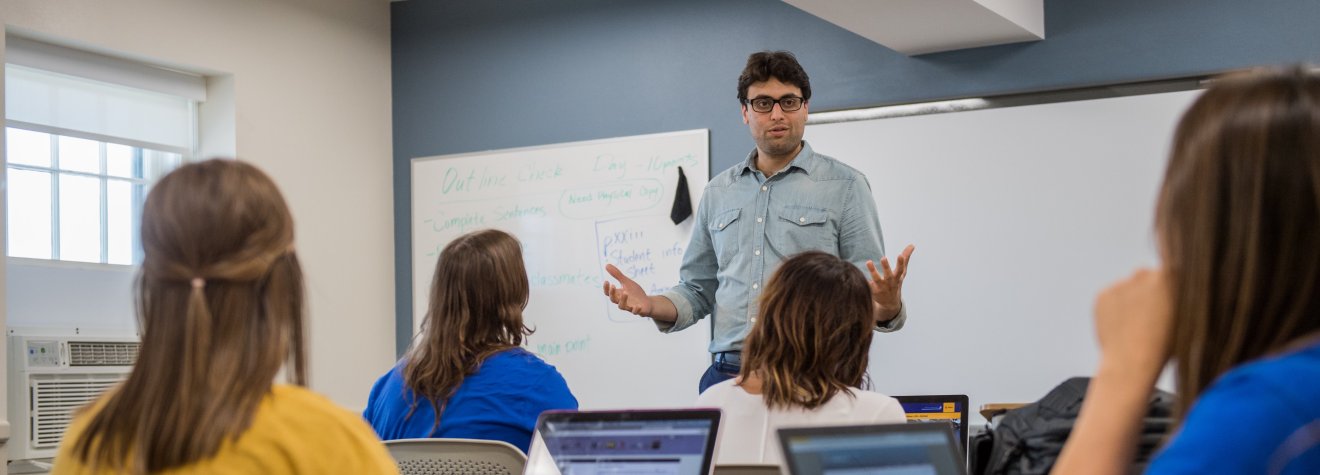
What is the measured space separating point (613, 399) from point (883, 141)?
1.53 metres

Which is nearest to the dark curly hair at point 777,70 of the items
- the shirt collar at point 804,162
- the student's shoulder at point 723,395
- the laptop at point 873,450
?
the shirt collar at point 804,162

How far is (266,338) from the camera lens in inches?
51.7

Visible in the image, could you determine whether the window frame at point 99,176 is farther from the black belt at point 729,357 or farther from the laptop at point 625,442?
the laptop at point 625,442

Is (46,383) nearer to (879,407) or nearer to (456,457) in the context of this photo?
(456,457)

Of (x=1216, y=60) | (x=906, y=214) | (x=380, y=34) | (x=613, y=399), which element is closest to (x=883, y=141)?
(x=906, y=214)

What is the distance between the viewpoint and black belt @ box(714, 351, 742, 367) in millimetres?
3177

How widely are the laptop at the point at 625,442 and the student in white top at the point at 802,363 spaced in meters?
0.45

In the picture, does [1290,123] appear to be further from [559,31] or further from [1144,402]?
[559,31]

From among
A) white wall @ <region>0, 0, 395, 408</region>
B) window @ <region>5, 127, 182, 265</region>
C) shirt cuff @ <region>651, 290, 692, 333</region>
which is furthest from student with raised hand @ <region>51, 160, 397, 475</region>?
white wall @ <region>0, 0, 395, 408</region>

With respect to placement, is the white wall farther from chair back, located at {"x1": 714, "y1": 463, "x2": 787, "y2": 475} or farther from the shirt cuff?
chair back, located at {"x1": 714, "y1": 463, "x2": 787, "y2": 475}

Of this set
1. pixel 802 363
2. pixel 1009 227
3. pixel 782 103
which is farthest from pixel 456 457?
pixel 1009 227

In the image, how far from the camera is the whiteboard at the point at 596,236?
5.04m

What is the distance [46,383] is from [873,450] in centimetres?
372

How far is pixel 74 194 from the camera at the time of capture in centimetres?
455
